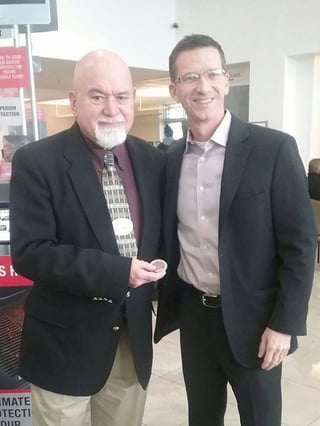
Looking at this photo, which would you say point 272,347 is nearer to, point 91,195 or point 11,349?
point 91,195

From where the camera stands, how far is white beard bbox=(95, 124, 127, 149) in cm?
138

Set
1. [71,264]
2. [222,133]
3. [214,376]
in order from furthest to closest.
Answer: [214,376] < [222,133] < [71,264]

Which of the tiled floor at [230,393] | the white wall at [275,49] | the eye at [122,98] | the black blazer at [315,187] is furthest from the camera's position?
the white wall at [275,49]

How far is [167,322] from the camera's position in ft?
5.66

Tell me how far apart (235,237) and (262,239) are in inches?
3.3

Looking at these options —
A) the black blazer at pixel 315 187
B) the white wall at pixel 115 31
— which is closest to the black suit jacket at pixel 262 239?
the black blazer at pixel 315 187

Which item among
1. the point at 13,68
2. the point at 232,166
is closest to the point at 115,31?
the point at 13,68

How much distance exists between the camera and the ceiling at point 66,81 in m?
7.96

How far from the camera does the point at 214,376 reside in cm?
167

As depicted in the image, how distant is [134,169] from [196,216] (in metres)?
0.26

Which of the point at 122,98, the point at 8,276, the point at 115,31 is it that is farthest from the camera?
the point at 115,31

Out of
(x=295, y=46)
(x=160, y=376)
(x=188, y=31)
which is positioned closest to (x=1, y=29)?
(x=160, y=376)

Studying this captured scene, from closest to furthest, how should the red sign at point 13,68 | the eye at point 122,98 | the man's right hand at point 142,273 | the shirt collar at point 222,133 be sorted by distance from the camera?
the man's right hand at point 142,273 < the eye at point 122,98 < the shirt collar at point 222,133 < the red sign at point 13,68

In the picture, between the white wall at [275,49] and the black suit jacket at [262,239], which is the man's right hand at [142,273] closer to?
the black suit jacket at [262,239]
